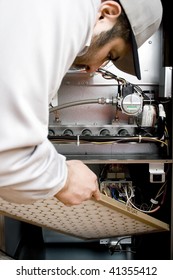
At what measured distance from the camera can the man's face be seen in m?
0.87

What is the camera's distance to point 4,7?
0.63 meters

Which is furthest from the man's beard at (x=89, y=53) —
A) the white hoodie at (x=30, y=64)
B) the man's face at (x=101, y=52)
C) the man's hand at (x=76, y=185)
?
the man's hand at (x=76, y=185)

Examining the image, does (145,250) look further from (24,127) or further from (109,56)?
(24,127)

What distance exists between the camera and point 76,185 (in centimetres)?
88

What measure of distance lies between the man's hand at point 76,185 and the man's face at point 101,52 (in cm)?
29

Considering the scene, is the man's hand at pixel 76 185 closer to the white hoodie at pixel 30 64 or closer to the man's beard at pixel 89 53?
the white hoodie at pixel 30 64

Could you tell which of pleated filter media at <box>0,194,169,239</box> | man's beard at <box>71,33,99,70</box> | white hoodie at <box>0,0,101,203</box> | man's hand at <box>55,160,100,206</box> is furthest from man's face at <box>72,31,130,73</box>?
pleated filter media at <box>0,194,169,239</box>

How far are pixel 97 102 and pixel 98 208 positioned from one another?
564 mm

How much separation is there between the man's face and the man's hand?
11.3 inches

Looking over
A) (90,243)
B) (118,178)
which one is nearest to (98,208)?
(118,178)

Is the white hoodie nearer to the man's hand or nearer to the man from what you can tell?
the man

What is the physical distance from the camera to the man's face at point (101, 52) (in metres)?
0.87

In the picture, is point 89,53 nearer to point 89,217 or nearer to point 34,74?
point 34,74

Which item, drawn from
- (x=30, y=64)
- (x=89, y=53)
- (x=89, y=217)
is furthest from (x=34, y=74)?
(x=89, y=217)
